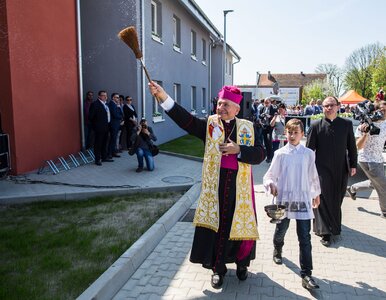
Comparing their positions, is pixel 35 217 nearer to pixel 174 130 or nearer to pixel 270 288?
pixel 270 288

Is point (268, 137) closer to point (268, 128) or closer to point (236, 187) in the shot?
point (268, 128)

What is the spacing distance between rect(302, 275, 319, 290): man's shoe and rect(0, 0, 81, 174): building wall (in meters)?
7.02

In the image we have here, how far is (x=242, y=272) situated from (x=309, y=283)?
0.68 metres

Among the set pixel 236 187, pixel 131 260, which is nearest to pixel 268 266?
pixel 236 187

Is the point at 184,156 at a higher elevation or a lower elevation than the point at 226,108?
lower

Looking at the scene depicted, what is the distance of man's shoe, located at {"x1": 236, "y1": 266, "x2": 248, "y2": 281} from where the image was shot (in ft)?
14.5

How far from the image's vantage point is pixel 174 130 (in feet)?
60.9

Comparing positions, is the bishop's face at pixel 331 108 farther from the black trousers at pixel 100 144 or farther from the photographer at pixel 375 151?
the black trousers at pixel 100 144

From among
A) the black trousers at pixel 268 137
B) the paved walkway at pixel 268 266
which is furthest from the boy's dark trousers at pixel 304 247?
the black trousers at pixel 268 137

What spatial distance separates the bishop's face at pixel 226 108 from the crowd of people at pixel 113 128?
6.32 metres

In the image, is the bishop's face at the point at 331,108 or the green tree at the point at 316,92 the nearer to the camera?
the bishop's face at the point at 331,108

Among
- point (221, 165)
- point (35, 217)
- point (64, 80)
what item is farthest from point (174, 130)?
point (221, 165)

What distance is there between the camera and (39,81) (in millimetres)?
9867

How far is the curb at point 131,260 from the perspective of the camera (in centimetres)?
387
